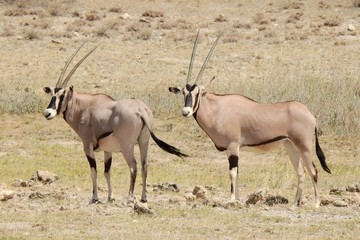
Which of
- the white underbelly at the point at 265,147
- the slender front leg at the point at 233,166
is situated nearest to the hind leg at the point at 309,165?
the white underbelly at the point at 265,147

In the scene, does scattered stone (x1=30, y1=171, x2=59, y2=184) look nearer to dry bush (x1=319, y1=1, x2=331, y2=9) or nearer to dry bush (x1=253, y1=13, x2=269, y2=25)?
dry bush (x1=253, y1=13, x2=269, y2=25)

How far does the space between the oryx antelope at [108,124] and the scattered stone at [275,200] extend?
154cm

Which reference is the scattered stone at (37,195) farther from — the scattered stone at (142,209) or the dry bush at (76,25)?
the dry bush at (76,25)

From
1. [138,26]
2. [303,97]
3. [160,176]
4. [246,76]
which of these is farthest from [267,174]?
[138,26]

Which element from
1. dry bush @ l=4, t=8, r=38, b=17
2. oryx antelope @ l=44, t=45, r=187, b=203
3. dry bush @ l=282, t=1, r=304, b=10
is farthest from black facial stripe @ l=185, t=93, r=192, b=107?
dry bush @ l=282, t=1, r=304, b=10

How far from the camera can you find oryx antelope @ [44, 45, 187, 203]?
1442 cm

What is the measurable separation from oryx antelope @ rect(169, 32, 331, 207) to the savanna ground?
25.7 inches

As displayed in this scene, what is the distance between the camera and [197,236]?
39.1ft

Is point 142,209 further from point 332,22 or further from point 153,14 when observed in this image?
point 153,14

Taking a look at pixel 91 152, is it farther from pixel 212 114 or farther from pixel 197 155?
pixel 197 155

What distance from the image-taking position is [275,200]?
14688 millimetres

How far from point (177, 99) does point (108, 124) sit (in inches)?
382

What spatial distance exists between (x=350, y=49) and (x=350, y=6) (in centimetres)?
1342

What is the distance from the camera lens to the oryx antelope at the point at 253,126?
14508mm
